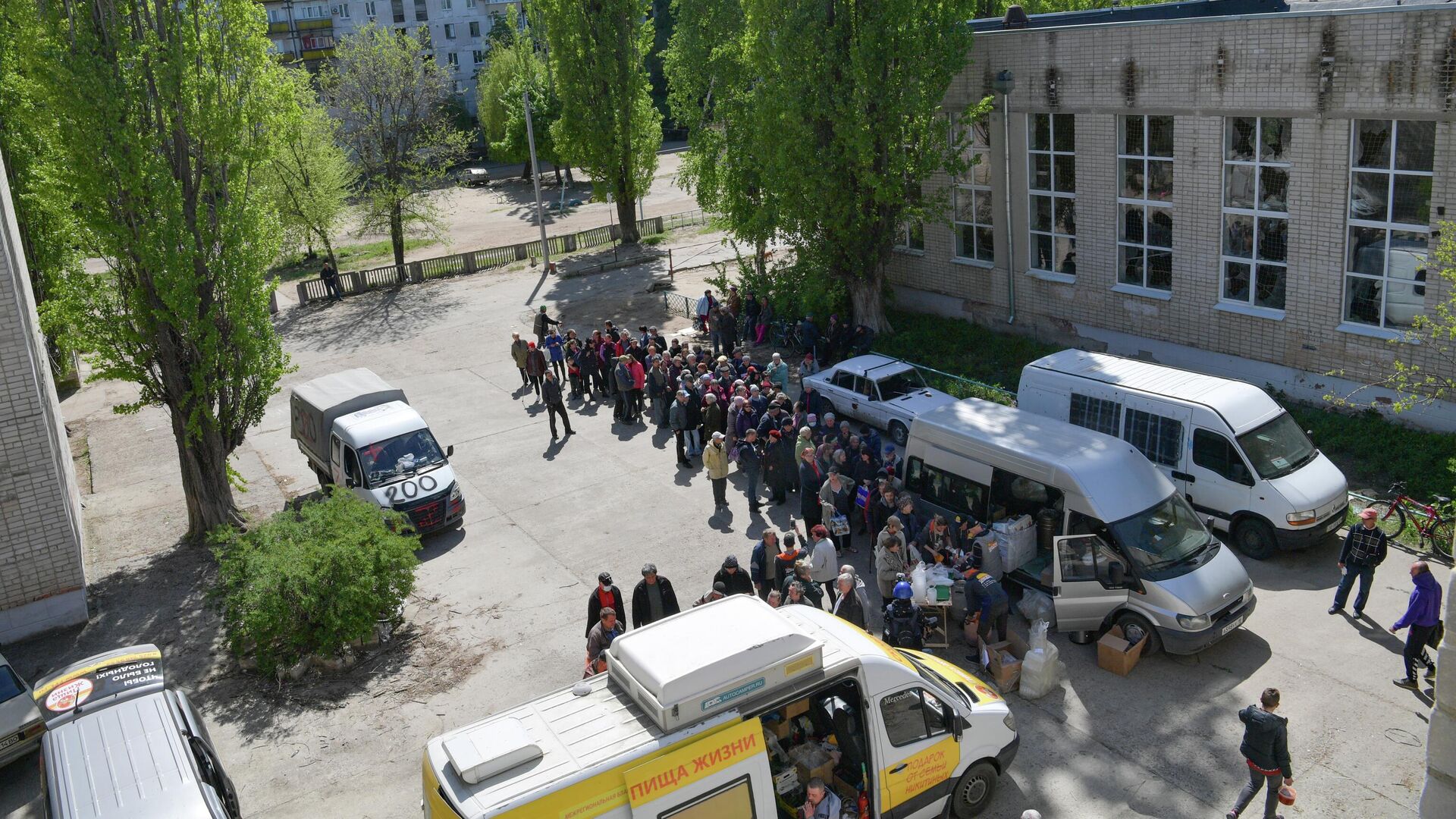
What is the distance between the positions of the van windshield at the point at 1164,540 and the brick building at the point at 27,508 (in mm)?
14208

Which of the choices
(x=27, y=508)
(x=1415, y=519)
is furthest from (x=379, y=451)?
(x=1415, y=519)

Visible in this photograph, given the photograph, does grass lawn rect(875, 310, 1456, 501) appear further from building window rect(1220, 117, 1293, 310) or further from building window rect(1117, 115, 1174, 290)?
building window rect(1117, 115, 1174, 290)

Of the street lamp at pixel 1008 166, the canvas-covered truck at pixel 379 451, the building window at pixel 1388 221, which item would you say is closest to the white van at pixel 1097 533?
the building window at pixel 1388 221

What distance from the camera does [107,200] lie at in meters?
16.0

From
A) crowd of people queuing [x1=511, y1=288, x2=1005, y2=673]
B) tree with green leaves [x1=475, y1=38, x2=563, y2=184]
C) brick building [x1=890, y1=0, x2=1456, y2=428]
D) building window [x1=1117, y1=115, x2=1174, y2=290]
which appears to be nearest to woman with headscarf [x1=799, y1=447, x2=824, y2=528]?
crowd of people queuing [x1=511, y1=288, x2=1005, y2=673]

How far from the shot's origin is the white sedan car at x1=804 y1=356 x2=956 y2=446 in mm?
19359

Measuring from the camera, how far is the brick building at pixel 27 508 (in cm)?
1509

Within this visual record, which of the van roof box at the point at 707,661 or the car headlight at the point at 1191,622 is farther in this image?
the car headlight at the point at 1191,622

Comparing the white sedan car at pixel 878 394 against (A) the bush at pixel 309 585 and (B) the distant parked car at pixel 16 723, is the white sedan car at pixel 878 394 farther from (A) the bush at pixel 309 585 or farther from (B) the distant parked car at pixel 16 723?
(B) the distant parked car at pixel 16 723

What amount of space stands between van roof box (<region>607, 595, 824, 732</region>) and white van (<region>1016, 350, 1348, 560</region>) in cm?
822

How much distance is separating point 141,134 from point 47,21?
1822 millimetres

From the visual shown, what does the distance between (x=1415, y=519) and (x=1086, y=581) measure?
509 cm

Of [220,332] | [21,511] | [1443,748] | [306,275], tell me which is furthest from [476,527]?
[306,275]

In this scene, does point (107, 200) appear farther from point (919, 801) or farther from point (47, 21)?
point (919, 801)
